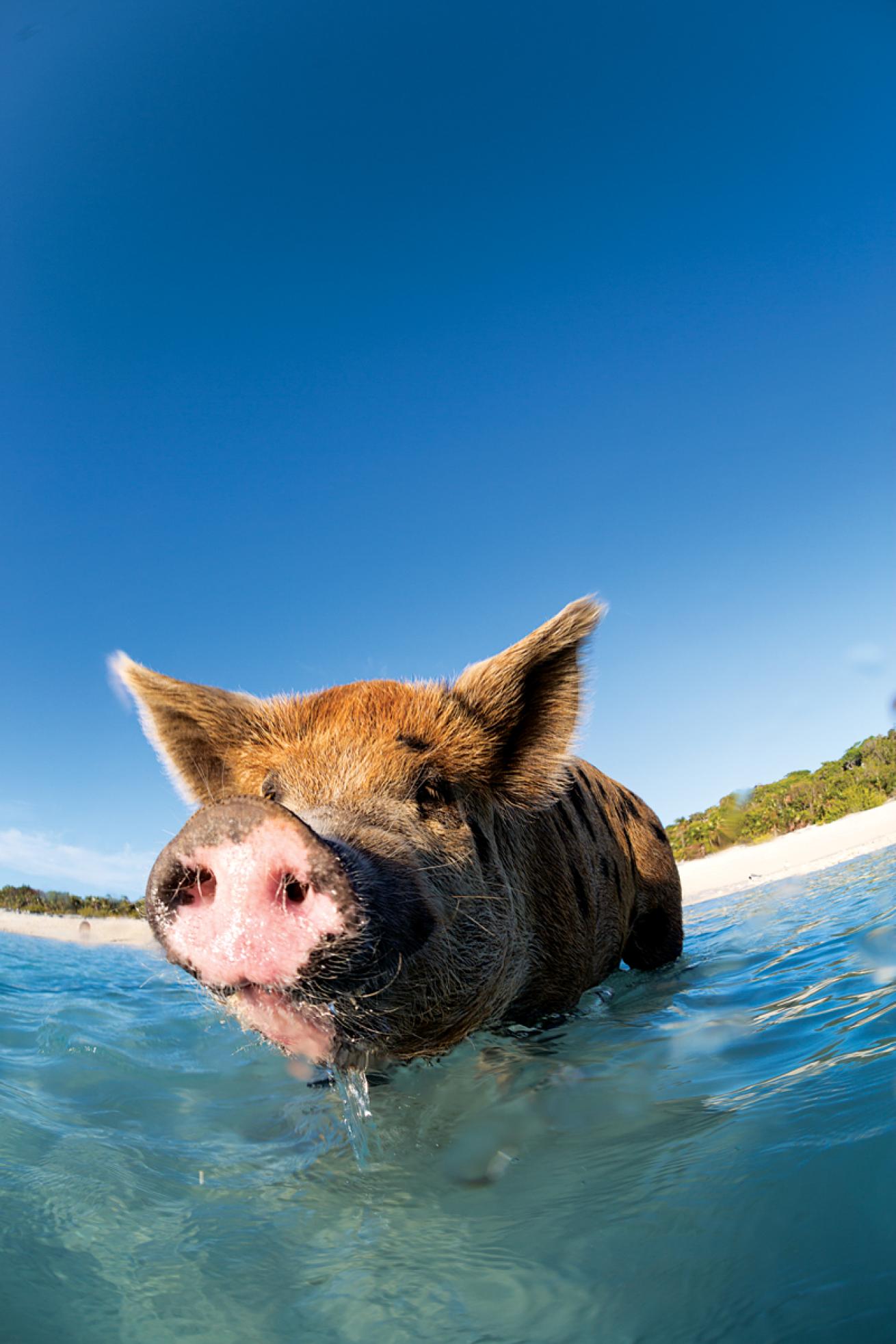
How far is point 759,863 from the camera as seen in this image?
19.9m

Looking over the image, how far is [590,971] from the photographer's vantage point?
4656 mm

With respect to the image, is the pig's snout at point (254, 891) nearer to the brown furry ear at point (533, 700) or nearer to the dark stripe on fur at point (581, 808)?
the brown furry ear at point (533, 700)

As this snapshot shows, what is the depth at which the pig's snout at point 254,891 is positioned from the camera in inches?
87.4

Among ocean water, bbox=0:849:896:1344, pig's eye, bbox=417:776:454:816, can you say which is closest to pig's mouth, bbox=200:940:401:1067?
ocean water, bbox=0:849:896:1344

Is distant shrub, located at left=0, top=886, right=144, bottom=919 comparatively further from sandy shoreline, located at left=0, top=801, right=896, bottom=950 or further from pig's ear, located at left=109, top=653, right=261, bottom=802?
pig's ear, located at left=109, top=653, right=261, bottom=802

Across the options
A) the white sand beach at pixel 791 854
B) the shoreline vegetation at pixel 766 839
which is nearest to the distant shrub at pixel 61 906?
the shoreline vegetation at pixel 766 839

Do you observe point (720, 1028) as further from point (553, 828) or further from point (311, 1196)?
point (311, 1196)

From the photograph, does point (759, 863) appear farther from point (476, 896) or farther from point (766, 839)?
point (476, 896)

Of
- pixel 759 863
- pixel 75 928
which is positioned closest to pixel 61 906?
pixel 75 928

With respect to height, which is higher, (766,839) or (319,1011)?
(319,1011)

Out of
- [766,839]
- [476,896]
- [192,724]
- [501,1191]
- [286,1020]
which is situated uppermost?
[192,724]

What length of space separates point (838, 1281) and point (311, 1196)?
1718mm

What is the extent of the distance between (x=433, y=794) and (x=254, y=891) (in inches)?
48.9

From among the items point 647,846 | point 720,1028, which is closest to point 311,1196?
point 720,1028
